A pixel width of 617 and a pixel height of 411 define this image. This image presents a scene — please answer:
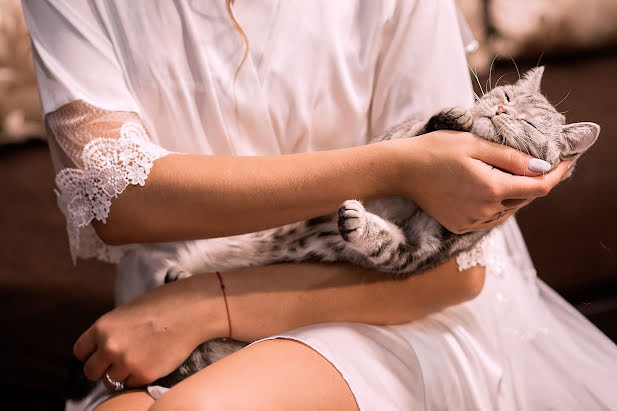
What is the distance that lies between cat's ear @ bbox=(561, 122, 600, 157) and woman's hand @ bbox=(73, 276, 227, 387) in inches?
19.8

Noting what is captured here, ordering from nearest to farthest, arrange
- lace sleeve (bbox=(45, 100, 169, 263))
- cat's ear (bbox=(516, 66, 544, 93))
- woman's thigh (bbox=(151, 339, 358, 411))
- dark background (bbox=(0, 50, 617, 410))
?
woman's thigh (bbox=(151, 339, 358, 411)) → lace sleeve (bbox=(45, 100, 169, 263)) → cat's ear (bbox=(516, 66, 544, 93)) → dark background (bbox=(0, 50, 617, 410))

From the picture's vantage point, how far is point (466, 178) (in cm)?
65

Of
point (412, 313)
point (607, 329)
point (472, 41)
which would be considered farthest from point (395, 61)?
point (607, 329)

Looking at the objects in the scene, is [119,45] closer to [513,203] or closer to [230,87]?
[230,87]

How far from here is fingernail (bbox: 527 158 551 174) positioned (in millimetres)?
633

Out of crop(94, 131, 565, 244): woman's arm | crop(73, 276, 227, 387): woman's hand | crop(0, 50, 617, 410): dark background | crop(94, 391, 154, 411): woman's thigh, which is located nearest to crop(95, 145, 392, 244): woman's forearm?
crop(94, 131, 565, 244): woman's arm

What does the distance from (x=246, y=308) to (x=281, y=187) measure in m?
0.18

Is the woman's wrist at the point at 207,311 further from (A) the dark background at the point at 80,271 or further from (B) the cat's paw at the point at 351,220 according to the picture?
(A) the dark background at the point at 80,271

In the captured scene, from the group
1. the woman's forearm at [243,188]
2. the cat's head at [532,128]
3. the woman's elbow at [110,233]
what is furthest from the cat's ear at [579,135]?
the woman's elbow at [110,233]

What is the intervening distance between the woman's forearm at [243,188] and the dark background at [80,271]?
1.81ft

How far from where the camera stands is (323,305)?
75 centimetres

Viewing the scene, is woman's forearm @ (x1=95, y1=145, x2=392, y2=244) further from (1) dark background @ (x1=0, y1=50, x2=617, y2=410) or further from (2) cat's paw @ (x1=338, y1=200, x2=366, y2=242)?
(1) dark background @ (x1=0, y1=50, x2=617, y2=410)

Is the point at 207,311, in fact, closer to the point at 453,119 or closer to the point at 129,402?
the point at 129,402

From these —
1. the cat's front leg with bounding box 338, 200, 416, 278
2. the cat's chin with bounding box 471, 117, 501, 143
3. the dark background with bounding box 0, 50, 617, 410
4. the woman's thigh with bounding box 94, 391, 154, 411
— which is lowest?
the dark background with bounding box 0, 50, 617, 410
